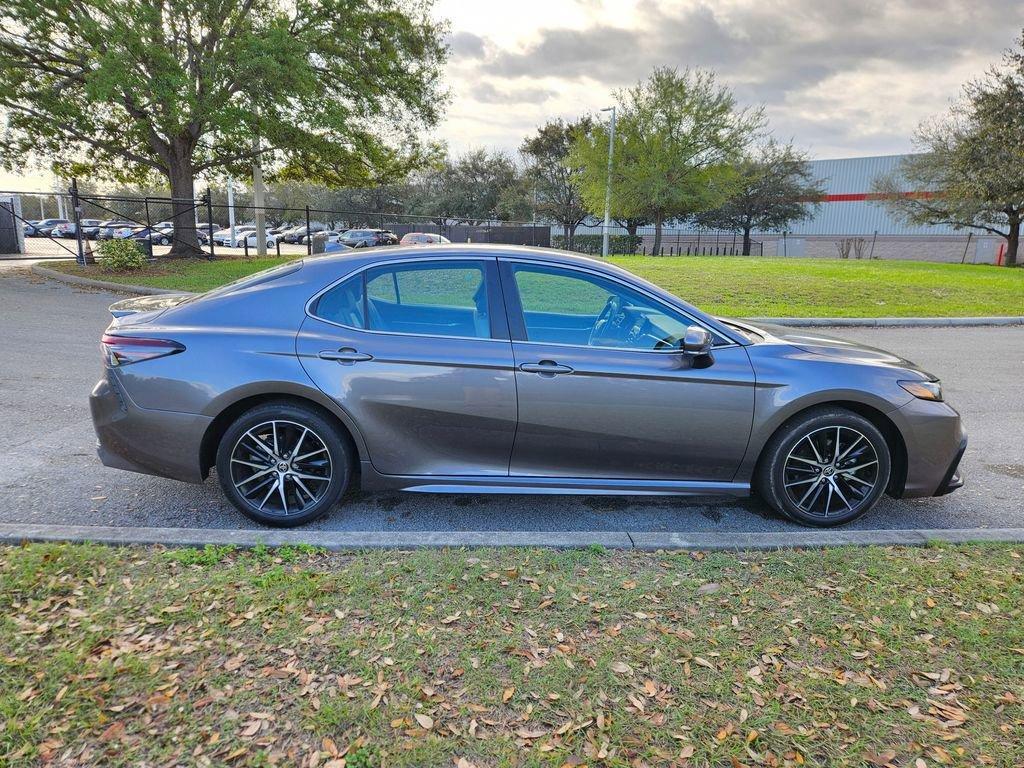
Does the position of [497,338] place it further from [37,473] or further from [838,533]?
[37,473]

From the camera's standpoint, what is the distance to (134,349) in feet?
12.4

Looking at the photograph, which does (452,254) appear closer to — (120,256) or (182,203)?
(120,256)

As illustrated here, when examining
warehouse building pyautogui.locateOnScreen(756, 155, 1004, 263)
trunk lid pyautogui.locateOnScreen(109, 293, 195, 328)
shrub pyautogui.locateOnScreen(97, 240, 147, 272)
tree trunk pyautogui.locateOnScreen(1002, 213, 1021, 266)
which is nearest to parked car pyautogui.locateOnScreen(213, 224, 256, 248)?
shrub pyautogui.locateOnScreen(97, 240, 147, 272)

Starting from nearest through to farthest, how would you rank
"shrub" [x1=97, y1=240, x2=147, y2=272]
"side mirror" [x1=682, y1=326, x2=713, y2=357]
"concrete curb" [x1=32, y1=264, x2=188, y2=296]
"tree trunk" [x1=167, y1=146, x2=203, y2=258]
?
"side mirror" [x1=682, y1=326, x2=713, y2=357] < "concrete curb" [x1=32, y1=264, x2=188, y2=296] < "shrub" [x1=97, y1=240, x2=147, y2=272] < "tree trunk" [x1=167, y1=146, x2=203, y2=258]

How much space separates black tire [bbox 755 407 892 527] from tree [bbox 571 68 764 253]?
3371 centimetres

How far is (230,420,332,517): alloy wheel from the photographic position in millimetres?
3805

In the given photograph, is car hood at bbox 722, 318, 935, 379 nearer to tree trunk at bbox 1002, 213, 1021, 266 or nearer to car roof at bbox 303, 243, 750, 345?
car roof at bbox 303, 243, 750, 345

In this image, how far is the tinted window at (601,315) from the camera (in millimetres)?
3947

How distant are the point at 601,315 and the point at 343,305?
1595 millimetres

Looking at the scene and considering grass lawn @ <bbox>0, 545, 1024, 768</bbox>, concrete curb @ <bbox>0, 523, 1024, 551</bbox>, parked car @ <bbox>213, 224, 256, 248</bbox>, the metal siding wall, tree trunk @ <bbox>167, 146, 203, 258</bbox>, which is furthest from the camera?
the metal siding wall

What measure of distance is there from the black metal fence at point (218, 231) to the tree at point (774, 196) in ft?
6.53

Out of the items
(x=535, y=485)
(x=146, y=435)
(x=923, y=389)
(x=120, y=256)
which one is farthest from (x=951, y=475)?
(x=120, y=256)

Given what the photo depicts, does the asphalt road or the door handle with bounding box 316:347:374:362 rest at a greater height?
the door handle with bounding box 316:347:374:362

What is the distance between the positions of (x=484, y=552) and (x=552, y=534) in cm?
43
